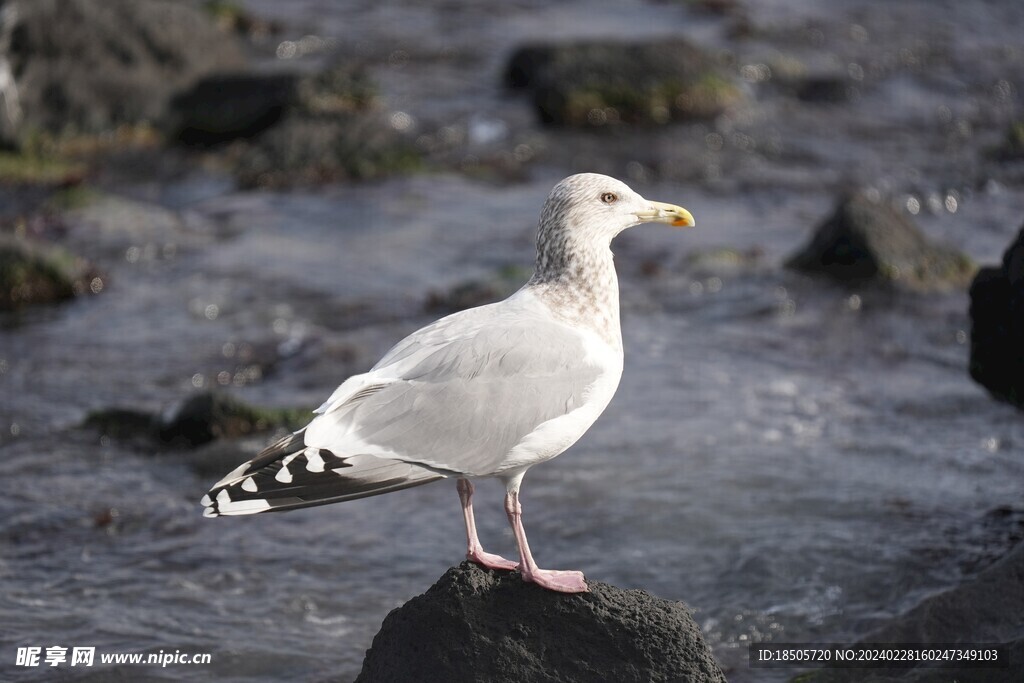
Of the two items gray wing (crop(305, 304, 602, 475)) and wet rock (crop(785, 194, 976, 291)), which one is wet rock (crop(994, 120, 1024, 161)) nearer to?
wet rock (crop(785, 194, 976, 291))

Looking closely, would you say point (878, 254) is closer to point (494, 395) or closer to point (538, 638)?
point (494, 395)

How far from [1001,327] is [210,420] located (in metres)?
5.16

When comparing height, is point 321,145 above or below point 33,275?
above

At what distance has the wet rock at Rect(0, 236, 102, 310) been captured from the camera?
12.2m

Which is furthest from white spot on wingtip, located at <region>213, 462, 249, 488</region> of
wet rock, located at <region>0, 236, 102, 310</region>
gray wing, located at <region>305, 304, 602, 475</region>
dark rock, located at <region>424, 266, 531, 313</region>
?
wet rock, located at <region>0, 236, 102, 310</region>

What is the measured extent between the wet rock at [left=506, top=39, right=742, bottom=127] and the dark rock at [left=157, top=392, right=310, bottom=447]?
26.9ft

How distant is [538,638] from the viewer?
5605mm

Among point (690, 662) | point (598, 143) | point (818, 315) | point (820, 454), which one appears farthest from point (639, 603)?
point (598, 143)

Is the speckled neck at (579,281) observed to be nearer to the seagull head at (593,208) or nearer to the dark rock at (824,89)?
the seagull head at (593,208)

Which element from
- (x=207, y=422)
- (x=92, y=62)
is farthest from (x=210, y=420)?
(x=92, y=62)

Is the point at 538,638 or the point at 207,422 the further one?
the point at 207,422

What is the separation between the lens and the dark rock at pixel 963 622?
6.45 metres

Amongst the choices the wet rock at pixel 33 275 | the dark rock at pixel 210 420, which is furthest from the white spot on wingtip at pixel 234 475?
the wet rock at pixel 33 275

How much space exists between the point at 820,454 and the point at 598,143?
7538 mm
